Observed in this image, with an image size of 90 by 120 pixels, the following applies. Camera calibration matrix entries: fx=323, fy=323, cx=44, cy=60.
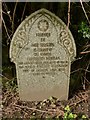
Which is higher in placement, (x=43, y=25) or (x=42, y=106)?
(x=43, y=25)

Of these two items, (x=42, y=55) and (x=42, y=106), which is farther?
(x=42, y=106)

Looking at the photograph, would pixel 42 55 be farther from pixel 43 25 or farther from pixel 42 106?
pixel 42 106

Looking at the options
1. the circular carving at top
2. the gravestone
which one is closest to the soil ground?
the gravestone

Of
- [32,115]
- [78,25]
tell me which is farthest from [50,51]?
[32,115]

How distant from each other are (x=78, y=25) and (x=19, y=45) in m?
0.56

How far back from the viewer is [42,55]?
264cm

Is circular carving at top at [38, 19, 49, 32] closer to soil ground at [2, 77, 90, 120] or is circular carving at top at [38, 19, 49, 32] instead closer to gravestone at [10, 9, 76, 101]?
gravestone at [10, 9, 76, 101]

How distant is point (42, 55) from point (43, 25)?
10.8 inches

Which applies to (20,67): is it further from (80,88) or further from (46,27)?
(80,88)

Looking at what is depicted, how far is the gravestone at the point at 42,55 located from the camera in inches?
98.1

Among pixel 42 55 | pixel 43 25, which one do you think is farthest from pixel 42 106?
pixel 43 25

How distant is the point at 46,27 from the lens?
8.21ft

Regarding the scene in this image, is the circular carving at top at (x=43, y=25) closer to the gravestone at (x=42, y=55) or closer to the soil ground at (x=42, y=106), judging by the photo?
the gravestone at (x=42, y=55)

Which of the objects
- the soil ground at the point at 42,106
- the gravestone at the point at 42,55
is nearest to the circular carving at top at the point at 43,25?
the gravestone at the point at 42,55
